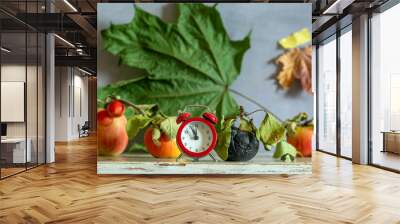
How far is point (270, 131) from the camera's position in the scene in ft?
18.1

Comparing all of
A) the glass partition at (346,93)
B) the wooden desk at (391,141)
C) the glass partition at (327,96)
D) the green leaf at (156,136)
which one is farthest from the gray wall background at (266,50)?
the glass partition at (327,96)

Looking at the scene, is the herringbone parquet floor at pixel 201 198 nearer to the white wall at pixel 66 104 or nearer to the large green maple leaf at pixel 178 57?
the large green maple leaf at pixel 178 57

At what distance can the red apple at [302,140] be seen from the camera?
18.1 ft

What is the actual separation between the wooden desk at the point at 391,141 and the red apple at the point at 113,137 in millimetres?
4435

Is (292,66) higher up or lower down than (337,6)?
lower down

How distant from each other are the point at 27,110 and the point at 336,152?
6.44 metres

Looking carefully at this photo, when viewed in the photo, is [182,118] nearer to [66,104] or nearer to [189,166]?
[189,166]

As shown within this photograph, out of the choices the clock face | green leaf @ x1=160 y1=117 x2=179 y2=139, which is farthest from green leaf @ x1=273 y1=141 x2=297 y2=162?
green leaf @ x1=160 y1=117 x2=179 y2=139

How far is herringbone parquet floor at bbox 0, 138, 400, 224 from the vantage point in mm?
3482

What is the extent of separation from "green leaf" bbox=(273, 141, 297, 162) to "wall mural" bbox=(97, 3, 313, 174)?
14 millimetres

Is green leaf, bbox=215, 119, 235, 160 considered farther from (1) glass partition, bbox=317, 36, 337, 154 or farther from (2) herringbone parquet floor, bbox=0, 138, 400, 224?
(1) glass partition, bbox=317, 36, 337, 154

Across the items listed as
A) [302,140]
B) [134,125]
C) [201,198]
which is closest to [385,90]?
[302,140]

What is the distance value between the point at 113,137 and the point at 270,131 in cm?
227

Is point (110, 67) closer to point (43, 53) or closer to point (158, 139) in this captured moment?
point (158, 139)
